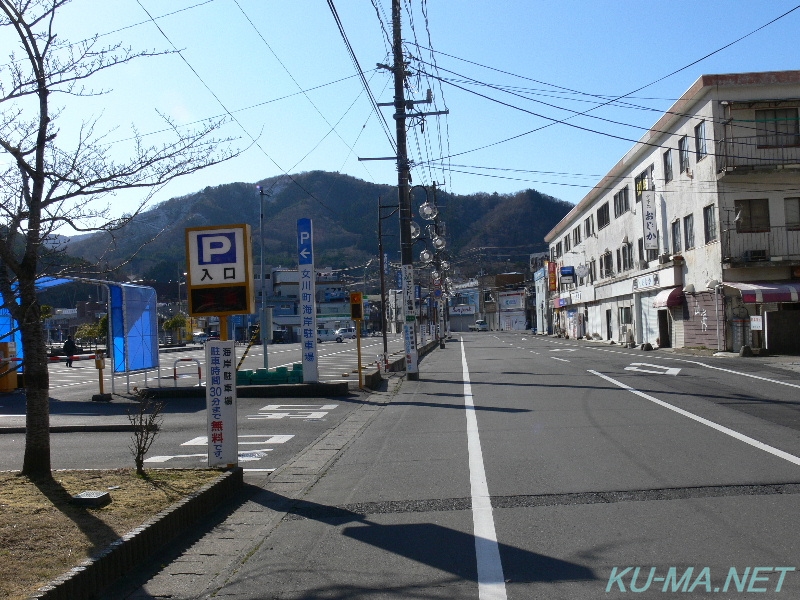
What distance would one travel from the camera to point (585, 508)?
6922 mm

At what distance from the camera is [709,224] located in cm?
3228

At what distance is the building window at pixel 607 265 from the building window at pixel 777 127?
21627 mm

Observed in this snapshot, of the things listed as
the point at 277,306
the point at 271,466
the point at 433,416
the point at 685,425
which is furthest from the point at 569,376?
the point at 277,306

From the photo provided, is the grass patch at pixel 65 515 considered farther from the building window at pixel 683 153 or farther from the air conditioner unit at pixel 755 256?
the building window at pixel 683 153

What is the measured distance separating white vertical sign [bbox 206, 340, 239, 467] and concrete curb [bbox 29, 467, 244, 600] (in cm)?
74

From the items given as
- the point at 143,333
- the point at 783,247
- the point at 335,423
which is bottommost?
the point at 335,423

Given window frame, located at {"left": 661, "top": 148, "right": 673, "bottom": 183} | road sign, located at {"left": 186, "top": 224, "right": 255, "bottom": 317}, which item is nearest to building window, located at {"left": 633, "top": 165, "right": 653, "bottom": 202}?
window frame, located at {"left": 661, "top": 148, "right": 673, "bottom": 183}

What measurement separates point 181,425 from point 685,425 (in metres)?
9.09

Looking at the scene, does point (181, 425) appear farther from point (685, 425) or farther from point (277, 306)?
point (277, 306)

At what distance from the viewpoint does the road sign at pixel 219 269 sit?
29.3 ft

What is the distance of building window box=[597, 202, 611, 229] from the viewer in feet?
174

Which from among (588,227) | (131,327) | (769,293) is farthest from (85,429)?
(588,227)

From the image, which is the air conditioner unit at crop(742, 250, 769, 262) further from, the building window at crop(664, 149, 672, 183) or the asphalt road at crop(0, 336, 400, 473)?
the asphalt road at crop(0, 336, 400, 473)

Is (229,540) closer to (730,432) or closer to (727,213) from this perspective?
(730,432)
